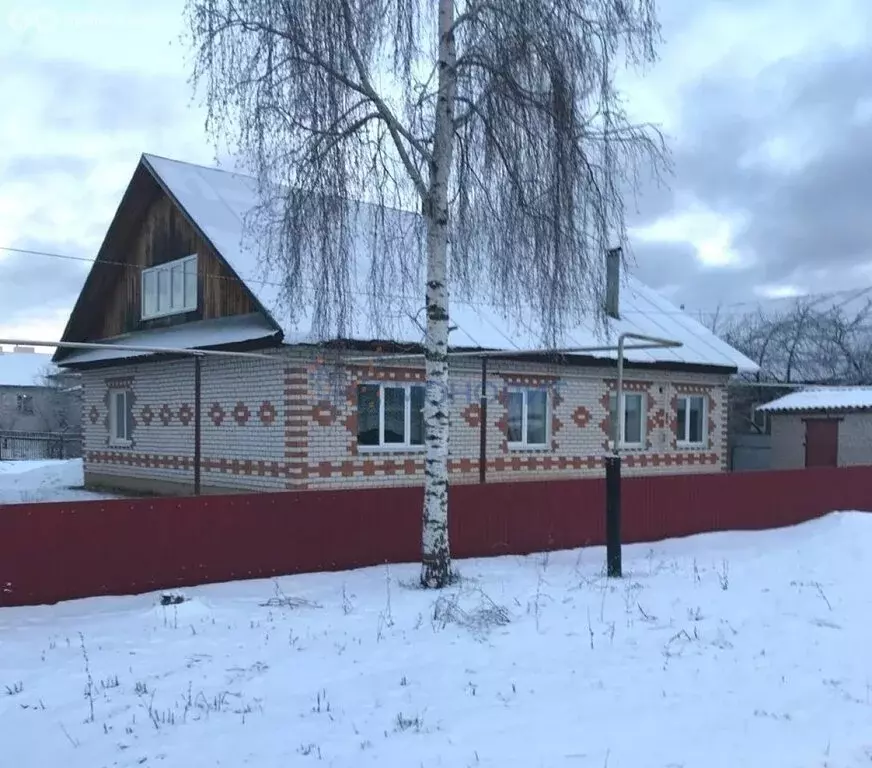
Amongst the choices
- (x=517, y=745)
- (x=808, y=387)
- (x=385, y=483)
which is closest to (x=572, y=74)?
(x=517, y=745)

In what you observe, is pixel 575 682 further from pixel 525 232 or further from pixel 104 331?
pixel 104 331

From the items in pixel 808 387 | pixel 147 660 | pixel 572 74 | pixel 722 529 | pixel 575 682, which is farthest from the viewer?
pixel 808 387

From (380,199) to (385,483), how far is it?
228 inches

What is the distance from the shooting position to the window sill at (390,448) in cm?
1332

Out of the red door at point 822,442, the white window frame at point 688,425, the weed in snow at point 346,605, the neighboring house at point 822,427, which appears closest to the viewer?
the weed in snow at point 346,605

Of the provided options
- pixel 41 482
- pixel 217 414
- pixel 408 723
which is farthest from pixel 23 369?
pixel 408 723

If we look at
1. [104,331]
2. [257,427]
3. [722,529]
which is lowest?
[722,529]

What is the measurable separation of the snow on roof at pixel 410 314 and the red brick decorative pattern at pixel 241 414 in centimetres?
221

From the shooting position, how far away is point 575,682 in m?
5.70

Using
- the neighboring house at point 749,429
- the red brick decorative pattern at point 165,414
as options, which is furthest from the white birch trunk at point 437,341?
the neighboring house at point 749,429

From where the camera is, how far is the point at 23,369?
53500 millimetres

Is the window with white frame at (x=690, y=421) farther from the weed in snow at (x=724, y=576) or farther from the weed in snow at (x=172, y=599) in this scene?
the weed in snow at (x=172, y=599)

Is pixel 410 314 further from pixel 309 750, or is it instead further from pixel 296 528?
pixel 309 750

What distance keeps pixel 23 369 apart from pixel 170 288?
43514 mm
